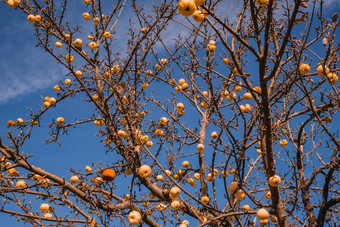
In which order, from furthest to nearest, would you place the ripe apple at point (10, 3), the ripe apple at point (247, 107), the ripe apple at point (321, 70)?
the ripe apple at point (10, 3), the ripe apple at point (247, 107), the ripe apple at point (321, 70)

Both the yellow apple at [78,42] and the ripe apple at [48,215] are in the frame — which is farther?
the yellow apple at [78,42]

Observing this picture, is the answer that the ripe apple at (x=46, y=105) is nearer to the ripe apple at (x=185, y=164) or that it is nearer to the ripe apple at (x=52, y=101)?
the ripe apple at (x=52, y=101)

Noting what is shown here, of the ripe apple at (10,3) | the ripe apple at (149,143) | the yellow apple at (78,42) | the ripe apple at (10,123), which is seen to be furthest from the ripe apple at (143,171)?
the ripe apple at (10,3)

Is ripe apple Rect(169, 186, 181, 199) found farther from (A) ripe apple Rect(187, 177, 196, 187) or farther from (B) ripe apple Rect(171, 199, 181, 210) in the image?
(A) ripe apple Rect(187, 177, 196, 187)

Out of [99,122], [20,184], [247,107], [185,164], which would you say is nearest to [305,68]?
[247,107]

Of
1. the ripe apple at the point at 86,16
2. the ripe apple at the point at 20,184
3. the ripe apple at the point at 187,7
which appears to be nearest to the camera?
the ripe apple at the point at 187,7

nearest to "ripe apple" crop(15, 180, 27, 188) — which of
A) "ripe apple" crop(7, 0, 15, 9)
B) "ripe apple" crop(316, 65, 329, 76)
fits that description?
"ripe apple" crop(7, 0, 15, 9)

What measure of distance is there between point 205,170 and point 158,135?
4.92ft

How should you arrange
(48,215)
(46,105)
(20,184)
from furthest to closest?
(46,105)
(20,184)
(48,215)

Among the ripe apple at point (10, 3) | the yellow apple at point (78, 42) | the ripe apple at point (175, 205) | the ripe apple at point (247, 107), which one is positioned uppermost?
the ripe apple at point (10, 3)

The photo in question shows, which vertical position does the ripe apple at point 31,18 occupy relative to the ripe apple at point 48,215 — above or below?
above

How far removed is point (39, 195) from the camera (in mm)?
4691

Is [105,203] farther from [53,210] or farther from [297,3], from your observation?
[297,3]

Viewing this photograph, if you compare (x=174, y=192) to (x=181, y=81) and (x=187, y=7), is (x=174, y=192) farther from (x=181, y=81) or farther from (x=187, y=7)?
(x=187, y=7)
